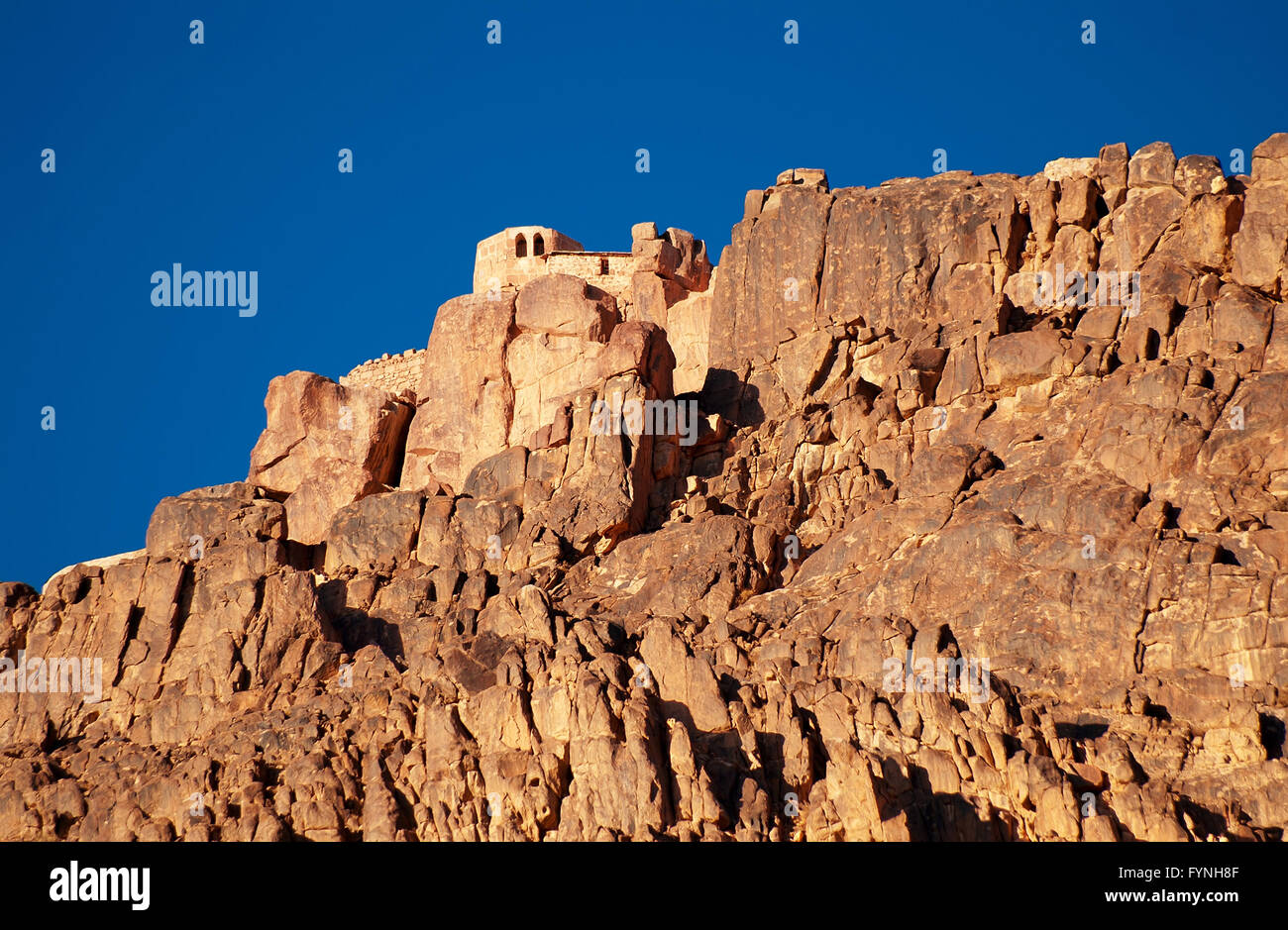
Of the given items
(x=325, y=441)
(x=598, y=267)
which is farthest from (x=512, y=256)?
(x=325, y=441)

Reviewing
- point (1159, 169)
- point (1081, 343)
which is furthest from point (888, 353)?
point (1159, 169)

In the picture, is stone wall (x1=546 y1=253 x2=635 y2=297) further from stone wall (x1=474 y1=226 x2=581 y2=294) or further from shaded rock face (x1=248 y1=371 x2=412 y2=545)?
shaded rock face (x1=248 y1=371 x2=412 y2=545)

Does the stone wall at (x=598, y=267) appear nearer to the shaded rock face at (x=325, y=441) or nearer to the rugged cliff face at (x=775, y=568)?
the rugged cliff face at (x=775, y=568)

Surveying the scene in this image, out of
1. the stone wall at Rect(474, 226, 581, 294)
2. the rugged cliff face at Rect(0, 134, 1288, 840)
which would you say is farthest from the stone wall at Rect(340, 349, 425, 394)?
the rugged cliff face at Rect(0, 134, 1288, 840)

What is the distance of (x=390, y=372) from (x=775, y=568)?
31.3 m

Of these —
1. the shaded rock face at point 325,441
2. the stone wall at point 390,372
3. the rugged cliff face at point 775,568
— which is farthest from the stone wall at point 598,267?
the shaded rock face at point 325,441

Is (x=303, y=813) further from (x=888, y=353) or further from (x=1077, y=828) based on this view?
(x=888, y=353)

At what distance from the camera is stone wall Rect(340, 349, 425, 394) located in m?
85.5

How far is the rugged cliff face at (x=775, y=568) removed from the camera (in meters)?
51.2

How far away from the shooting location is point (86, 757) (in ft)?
189

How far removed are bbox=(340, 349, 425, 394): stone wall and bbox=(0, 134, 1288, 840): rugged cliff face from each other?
10.1 m

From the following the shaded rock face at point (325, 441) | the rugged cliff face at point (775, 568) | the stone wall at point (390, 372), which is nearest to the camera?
the rugged cliff face at point (775, 568)

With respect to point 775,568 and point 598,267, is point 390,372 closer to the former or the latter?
point 598,267

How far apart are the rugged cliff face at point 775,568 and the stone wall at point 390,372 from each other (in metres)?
10.1
